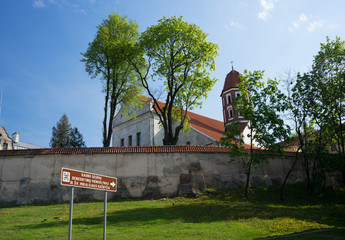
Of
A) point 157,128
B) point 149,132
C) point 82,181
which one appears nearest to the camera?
point 82,181

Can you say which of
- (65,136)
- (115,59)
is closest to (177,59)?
A: (115,59)

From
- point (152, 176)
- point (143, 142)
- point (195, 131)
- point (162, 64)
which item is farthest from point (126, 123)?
point (152, 176)

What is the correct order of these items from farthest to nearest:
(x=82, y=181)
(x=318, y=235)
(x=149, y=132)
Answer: (x=149, y=132), (x=318, y=235), (x=82, y=181)

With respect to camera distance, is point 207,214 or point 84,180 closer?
point 84,180

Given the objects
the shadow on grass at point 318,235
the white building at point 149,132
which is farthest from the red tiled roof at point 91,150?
the shadow on grass at point 318,235

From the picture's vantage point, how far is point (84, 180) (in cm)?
775

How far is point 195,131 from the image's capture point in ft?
117

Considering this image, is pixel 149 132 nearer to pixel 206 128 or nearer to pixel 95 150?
pixel 206 128

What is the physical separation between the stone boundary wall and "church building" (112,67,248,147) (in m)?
10.0

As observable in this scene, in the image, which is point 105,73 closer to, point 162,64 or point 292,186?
point 162,64


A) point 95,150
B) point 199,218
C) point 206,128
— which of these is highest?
point 206,128

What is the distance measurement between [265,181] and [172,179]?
7950 mm

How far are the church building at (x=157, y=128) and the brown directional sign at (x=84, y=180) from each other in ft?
77.4

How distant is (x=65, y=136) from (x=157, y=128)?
23.6m
